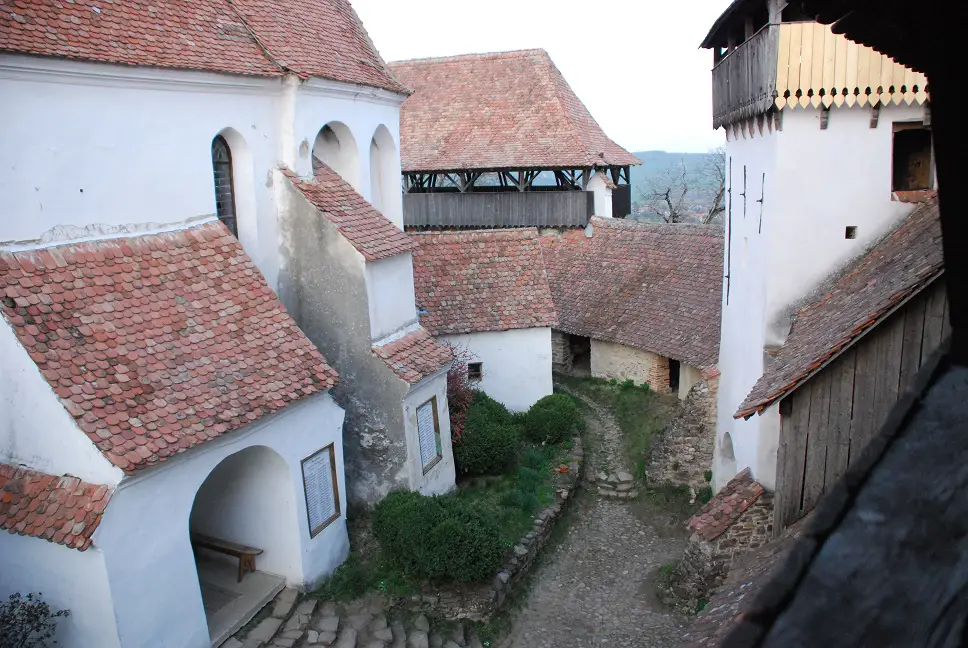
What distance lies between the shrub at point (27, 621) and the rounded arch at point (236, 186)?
246 inches

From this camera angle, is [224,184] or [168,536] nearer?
[168,536]

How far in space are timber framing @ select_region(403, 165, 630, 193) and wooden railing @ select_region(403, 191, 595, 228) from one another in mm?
519

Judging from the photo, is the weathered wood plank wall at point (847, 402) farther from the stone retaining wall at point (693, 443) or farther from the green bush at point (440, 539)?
the stone retaining wall at point (693, 443)

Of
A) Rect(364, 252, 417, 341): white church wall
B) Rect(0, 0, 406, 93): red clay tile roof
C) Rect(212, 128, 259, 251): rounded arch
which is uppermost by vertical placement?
Rect(0, 0, 406, 93): red clay tile roof

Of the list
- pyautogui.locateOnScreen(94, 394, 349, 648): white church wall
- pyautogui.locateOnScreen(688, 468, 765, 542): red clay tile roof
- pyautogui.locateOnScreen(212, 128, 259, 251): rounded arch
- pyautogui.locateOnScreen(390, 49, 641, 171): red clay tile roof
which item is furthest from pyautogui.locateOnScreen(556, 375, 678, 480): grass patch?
pyautogui.locateOnScreen(212, 128, 259, 251): rounded arch

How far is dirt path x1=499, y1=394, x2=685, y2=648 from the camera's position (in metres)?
11.6

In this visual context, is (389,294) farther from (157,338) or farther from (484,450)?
(157,338)

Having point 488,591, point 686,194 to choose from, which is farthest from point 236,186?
point 686,194

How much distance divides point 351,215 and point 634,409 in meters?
10.5

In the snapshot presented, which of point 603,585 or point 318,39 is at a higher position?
point 318,39

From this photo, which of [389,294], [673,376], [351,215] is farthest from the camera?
[673,376]

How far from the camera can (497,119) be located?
89.6ft

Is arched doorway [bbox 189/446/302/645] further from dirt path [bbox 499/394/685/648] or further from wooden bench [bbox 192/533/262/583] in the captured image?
dirt path [bbox 499/394/685/648]

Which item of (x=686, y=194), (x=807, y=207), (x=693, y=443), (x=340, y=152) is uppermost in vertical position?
(x=340, y=152)
